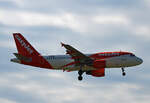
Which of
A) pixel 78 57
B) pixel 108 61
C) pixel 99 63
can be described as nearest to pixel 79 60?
pixel 78 57

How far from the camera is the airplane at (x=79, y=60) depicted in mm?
91125

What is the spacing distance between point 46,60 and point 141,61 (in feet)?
67.5

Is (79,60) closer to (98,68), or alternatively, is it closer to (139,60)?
(98,68)

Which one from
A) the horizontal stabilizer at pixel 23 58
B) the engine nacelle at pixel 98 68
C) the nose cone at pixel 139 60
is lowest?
the engine nacelle at pixel 98 68

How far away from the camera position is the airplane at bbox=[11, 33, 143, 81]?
91.1 meters

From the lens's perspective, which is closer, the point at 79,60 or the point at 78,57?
the point at 78,57

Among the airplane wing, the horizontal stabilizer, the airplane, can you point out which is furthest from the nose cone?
the horizontal stabilizer

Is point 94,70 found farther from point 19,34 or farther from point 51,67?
point 19,34

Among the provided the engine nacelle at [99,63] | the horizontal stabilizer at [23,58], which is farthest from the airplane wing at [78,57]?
the horizontal stabilizer at [23,58]

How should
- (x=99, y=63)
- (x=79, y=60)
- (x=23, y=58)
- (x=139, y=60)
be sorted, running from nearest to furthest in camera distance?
(x=99, y=63), (x=139, y=60), (x=79, y=60), (x=23, y=58)

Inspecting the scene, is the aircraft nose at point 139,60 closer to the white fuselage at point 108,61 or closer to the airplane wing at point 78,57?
the white fuselage at point 108,61

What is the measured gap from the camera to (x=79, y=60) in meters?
92.6

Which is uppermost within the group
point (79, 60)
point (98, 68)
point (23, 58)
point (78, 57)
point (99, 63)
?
point (78, 57)

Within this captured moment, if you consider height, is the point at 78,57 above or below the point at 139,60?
above
